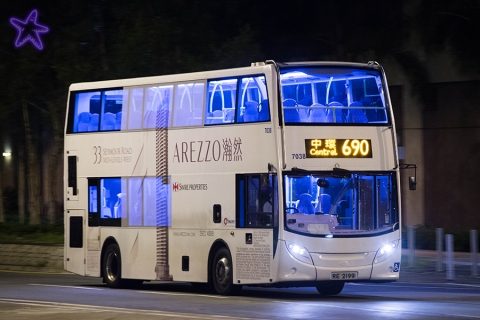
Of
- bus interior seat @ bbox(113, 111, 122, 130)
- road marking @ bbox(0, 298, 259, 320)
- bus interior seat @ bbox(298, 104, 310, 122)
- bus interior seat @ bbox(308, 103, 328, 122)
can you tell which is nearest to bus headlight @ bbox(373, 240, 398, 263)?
bus interior seat @ bbox(308, 103, 328, 122)

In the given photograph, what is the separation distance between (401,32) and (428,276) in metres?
9.79

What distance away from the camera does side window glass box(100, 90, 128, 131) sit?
70.9 ft

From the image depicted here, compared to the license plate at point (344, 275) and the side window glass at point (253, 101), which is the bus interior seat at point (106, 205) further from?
the license plate at point (344, 275)

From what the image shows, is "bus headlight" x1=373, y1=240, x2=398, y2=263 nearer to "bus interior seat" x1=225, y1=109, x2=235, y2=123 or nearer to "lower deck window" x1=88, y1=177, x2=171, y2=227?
"bus interior seat" x1=225, y1=109, x2=235, y2=123

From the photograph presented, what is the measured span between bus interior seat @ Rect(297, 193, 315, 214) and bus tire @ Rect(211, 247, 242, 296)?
69.9 inches

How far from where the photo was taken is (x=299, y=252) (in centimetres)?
1759

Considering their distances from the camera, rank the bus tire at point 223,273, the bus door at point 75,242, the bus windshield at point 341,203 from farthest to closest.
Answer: the bus door at point 75,242
the bus tire at point 223,273
the bus windshield at point 341,203

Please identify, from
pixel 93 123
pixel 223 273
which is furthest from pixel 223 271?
pixel 93 123

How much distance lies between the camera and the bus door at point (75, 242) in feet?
74.3

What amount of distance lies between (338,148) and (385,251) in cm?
189

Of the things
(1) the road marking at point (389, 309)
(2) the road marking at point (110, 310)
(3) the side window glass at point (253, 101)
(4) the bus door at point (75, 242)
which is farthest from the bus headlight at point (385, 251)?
(4) the bus door at point (75, 242)

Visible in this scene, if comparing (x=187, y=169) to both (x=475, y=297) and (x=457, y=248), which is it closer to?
(x=475, y=297)

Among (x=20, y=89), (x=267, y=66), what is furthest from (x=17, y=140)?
(x=267, y=66)

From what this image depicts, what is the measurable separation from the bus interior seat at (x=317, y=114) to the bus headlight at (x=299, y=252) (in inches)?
82.1
